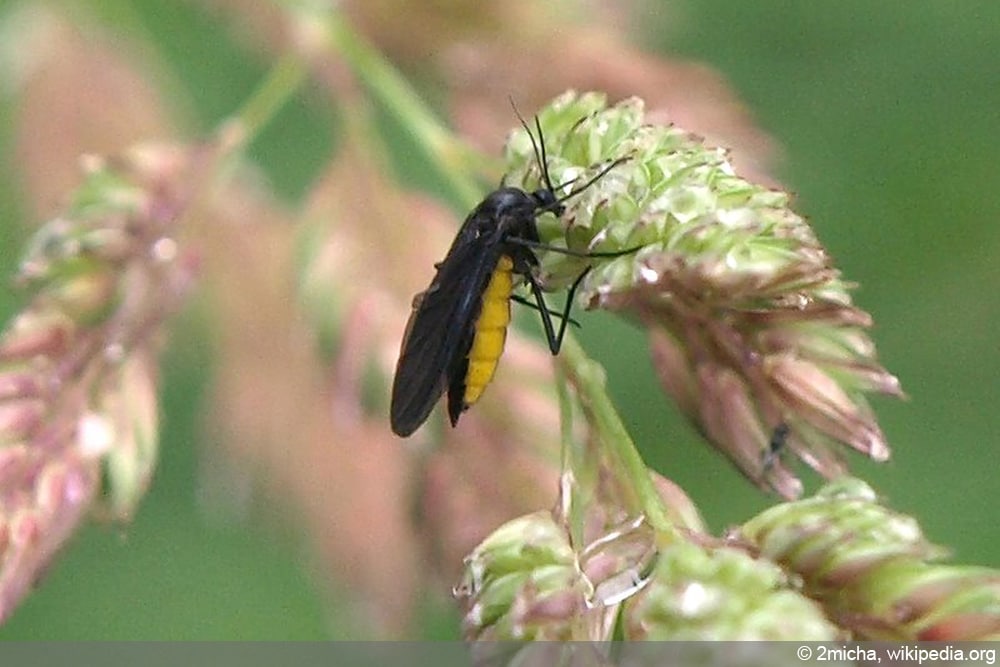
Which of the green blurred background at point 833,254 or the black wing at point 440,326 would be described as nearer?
the black wing at point 440,326

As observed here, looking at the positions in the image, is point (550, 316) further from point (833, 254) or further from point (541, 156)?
point (833, 254)

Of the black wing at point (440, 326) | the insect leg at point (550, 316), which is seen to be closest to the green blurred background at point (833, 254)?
the black wing at point (440, 326)

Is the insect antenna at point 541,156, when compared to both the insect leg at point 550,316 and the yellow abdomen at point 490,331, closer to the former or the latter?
the insect leg at point 550,316

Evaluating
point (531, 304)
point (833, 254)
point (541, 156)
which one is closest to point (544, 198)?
point (541, 156)

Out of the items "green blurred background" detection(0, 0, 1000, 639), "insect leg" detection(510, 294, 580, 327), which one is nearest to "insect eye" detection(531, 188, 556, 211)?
"insect leg" detection(510, 294, 580, 327)

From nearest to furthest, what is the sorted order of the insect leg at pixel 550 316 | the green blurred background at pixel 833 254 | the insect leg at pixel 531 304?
the insect leg at pixel 550 316, the insect leg at pixel 531 304, the green blurred background at pixel 833 254

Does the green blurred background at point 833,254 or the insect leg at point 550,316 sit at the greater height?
the green blurred background at point 833,254

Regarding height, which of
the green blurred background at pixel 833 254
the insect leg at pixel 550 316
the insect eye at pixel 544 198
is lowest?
the insect leg at pixel 550 316

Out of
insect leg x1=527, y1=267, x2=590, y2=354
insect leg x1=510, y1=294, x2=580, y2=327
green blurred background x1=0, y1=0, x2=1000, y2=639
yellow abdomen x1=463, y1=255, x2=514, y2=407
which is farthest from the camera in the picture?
green blurred background x1=0, y1=0, x2=1000, y2=639

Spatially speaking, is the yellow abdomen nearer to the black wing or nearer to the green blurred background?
the black wing
